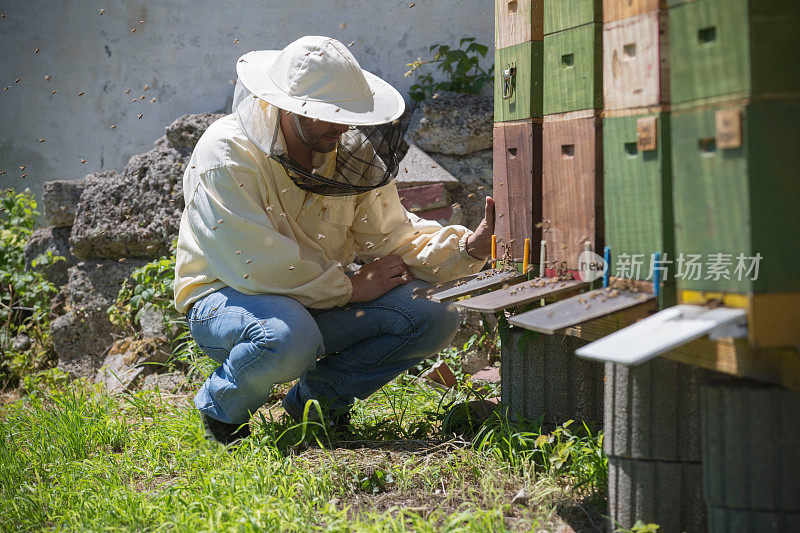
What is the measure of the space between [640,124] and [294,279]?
1.39 metres

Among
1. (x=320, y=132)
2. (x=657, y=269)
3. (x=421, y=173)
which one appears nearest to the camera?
(x=657, y=269)

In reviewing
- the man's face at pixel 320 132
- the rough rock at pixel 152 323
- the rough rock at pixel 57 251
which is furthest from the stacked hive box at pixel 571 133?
the rough rock at pixel 57 251

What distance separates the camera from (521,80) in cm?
228

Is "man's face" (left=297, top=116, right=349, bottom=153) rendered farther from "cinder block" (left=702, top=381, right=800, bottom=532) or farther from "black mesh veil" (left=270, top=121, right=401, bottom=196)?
"cinder block" (left=702, top=381, right=800, bottom=532)

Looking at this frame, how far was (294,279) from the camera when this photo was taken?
106 inches

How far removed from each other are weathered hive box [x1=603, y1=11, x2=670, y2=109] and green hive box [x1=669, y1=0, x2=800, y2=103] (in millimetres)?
153

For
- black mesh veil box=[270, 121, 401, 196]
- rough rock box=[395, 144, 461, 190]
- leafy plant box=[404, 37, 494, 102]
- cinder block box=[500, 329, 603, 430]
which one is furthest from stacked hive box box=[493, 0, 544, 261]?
leafy plant box=[404, 37, 494, 102]

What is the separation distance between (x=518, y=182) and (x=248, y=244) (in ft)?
3.07

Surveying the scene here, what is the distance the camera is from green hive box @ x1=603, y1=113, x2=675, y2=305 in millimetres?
1662

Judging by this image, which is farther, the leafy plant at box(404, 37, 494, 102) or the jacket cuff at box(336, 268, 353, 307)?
the leafy plant at box(404, 37, 494, 102)

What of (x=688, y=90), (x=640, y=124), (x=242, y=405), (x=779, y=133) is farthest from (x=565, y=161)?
(x=242, y=405)

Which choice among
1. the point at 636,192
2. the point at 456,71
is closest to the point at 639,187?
the point at 636,192

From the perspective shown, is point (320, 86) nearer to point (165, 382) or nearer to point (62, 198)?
point (165, 382)

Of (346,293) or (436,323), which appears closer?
(346,293)
